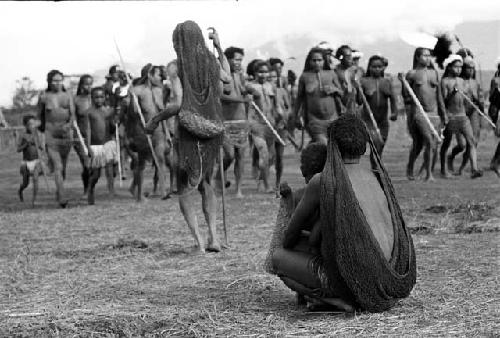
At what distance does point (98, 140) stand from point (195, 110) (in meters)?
7.29

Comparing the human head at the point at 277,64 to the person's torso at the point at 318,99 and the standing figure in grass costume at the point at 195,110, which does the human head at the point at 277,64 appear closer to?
the person's torso at the point at 318,99

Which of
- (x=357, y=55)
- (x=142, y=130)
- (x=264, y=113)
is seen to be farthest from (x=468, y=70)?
(x=142, y=130)

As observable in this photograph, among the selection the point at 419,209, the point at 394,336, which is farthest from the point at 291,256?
the point at 419,209

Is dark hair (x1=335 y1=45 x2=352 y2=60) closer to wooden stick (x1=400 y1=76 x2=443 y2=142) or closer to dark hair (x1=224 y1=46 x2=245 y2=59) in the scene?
wooden stick (x1=400 y1=76 x2=443 y2=142)

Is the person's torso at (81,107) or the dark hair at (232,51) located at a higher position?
the dark hair at (232,51)

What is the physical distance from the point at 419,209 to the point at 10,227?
4988 millimetres

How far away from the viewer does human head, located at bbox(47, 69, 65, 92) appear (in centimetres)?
1529

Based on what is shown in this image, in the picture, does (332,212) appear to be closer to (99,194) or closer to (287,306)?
(287,306)

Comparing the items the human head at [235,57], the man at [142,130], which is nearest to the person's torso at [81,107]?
the man at [142,130]

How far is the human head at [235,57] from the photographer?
14.4 m

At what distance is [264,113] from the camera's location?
1603cm

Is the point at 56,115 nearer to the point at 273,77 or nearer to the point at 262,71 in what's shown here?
the point at 262,71

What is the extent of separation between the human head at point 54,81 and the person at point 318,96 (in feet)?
11.9

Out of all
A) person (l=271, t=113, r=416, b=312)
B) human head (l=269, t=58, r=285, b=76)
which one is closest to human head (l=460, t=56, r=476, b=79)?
human head (l=269, t=58, r=285, b=76)
